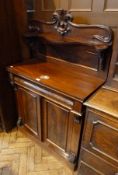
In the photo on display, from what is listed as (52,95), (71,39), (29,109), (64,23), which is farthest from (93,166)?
(64,23)

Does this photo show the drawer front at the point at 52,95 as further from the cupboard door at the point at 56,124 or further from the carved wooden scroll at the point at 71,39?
the carved wooden scroll at the point at 71,39

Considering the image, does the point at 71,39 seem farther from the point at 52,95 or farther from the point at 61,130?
the point at 61,130

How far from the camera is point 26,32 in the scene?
165cm

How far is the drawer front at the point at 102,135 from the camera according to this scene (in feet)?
3.50

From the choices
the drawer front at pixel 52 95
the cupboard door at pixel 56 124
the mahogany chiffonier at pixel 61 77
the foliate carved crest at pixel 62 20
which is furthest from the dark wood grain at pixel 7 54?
the cupboard door at pixel 56 124

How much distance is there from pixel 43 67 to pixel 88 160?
93 cm

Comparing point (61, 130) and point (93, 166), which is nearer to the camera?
point (93, 166)

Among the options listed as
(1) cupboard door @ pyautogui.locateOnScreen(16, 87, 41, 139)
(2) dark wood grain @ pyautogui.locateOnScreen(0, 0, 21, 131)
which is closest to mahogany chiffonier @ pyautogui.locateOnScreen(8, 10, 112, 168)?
(1) cupboard door @ pyautogui.locateOnScreen(16, 87, 41, 139)

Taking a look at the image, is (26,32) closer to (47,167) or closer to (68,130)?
(68,130)

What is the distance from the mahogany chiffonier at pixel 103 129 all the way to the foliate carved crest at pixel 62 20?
18.0 inches

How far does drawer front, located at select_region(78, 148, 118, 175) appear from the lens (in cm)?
121

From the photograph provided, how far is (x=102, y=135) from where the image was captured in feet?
3.74

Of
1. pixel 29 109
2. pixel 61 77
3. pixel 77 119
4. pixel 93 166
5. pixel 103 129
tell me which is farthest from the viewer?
pixel 29 109

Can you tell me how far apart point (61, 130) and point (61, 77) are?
0.46 metres
